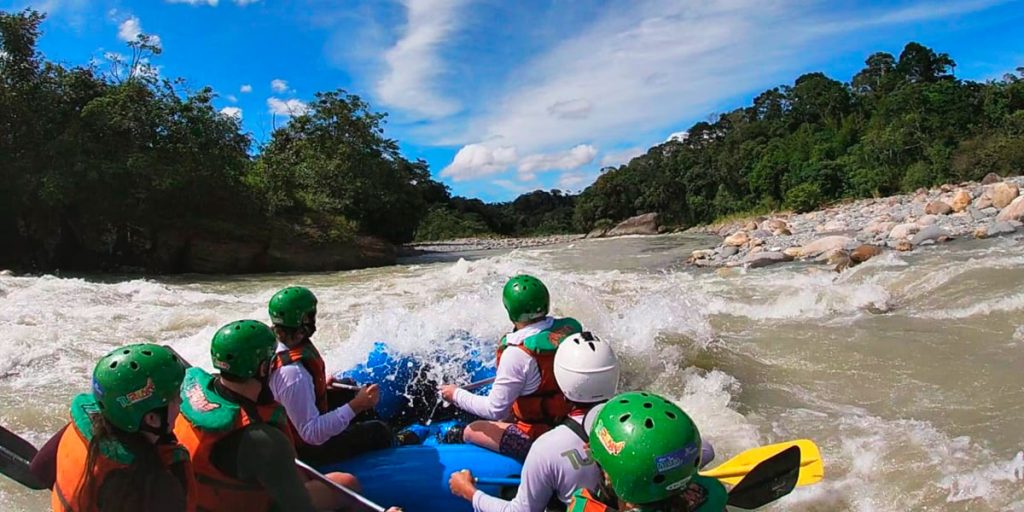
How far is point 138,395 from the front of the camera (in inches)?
79.0

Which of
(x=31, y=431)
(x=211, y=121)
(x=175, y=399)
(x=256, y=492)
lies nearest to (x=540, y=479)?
(x=256, y=492)

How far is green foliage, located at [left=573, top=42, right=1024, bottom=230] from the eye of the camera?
3747 cm

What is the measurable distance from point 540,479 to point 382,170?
28875 millimetres

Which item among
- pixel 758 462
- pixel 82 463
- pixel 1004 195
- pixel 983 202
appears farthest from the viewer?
pixel 983 202

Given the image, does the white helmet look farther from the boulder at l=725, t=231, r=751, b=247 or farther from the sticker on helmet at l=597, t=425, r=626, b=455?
the boulder at l=725, t=231, r=751, b=247

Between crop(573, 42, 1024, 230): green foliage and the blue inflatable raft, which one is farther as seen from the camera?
crop(573, 42, 1024, 230): green foliage

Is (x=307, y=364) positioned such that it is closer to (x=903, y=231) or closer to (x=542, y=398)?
(x=542, y=398)

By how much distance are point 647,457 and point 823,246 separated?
1539cm

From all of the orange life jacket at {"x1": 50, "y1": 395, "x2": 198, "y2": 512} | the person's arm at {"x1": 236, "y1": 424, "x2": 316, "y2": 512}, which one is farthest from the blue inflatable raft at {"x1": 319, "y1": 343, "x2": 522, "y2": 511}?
the orange life jacket at {"x1": 50, "y1": 395, "x2": 198, "y2": 512}

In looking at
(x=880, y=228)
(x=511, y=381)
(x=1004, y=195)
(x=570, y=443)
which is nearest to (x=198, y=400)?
(x=570, y=443)

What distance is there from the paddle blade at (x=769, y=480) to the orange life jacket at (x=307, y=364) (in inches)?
76.1

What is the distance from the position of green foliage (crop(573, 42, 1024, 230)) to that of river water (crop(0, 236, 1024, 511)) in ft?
90.9

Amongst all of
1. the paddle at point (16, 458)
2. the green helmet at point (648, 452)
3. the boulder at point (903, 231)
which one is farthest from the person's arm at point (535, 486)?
the boulder at point (903, 231)

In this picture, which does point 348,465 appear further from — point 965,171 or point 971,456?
point 965,171
